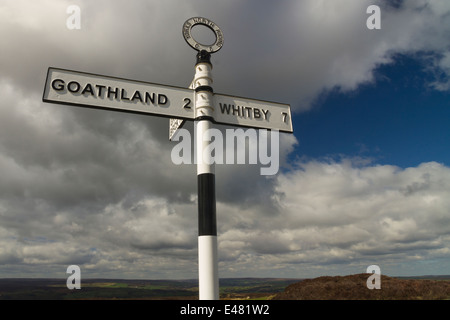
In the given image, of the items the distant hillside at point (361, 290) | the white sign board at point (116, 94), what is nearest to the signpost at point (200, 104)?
the white sign board at point (116, 94)

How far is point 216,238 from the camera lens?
8.13m

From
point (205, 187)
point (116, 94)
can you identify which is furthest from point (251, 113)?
point (116, 94)

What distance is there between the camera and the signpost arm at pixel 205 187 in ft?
25.5

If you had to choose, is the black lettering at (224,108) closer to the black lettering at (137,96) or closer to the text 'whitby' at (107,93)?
the text 'whitby' at (107,93)

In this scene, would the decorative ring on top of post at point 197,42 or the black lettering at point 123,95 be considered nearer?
the black lettering at point 123,95

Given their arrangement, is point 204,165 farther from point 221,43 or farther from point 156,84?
point 221,43

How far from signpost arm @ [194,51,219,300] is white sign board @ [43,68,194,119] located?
44 cm

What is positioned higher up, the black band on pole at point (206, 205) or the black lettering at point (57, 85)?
the black lettering at point (57, 85)

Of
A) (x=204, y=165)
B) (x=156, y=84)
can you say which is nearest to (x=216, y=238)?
(x=204, y=165)

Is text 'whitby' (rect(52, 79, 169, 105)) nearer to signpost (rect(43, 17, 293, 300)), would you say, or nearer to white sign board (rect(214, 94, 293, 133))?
signpost (rect(43, 17, 293, 300))

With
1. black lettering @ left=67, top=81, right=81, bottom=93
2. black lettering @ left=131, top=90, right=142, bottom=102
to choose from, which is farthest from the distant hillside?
black lettering @ left=67, top=81, right=81, bottom=93

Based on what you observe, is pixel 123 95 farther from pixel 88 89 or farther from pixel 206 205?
pixel 206 205

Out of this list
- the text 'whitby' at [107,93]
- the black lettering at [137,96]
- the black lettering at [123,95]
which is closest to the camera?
the text 'whitby' at [107,93]
